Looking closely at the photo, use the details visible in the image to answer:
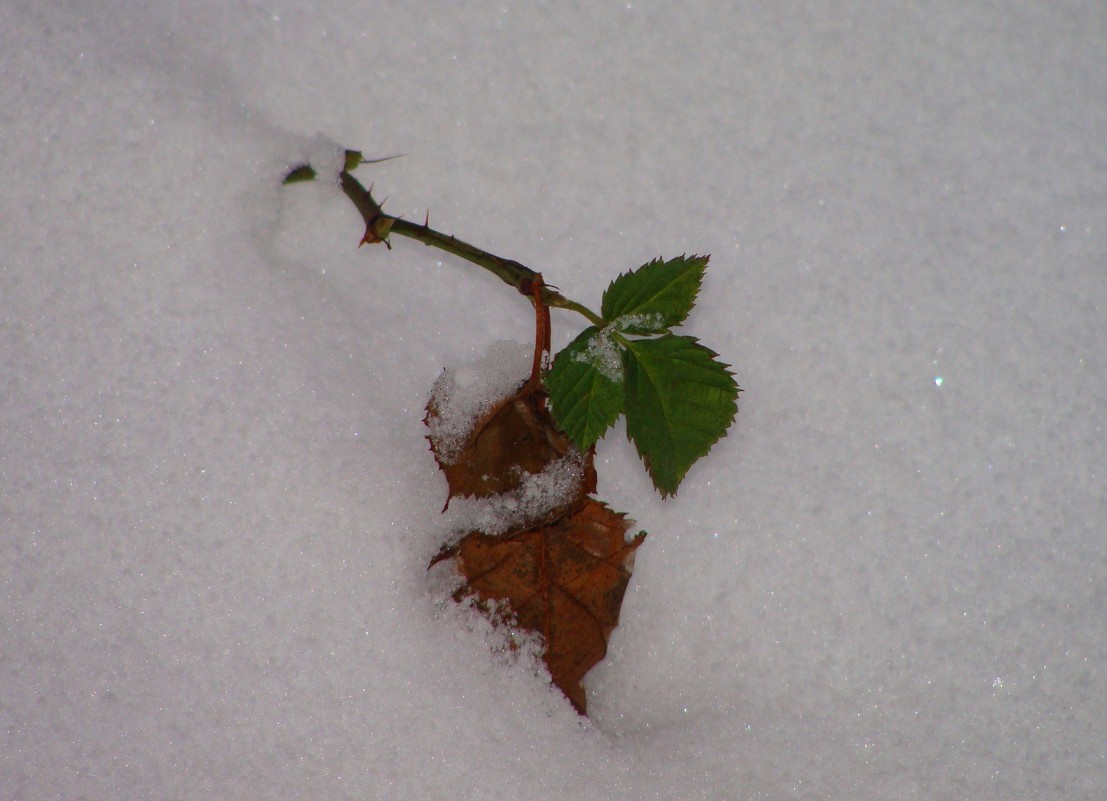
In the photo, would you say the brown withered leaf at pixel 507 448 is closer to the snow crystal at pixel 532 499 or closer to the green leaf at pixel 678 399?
the snow crystal at pixel 532 499

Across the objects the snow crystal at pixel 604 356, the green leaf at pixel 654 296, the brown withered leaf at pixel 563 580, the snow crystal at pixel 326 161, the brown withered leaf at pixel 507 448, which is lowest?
the brown withered leaf at pixel 563 580

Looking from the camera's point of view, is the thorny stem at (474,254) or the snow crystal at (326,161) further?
the snow crystal at (326,161)

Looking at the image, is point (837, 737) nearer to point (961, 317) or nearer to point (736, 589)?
point (736, 589)

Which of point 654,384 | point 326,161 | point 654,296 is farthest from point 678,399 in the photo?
point 326,161

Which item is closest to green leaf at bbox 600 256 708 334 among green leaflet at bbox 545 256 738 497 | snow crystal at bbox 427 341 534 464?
green leaflet at bbox 545 256 738 497

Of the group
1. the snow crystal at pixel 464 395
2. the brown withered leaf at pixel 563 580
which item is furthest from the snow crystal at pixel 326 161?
the brown withered leaf at pixel 563 580

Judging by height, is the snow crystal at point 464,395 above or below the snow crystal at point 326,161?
below

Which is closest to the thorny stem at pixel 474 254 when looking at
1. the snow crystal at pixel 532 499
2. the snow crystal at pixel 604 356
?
the snow crystal at pixel 604 356
